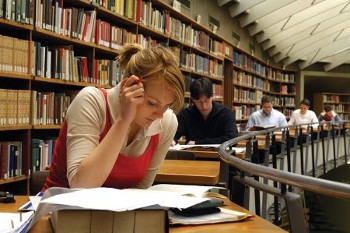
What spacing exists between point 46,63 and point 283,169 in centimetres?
280

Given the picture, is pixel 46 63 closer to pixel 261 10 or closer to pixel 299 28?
pixel 261 10

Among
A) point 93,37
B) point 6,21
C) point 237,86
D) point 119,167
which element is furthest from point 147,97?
point 237,86

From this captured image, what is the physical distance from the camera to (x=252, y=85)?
11172 millimetres

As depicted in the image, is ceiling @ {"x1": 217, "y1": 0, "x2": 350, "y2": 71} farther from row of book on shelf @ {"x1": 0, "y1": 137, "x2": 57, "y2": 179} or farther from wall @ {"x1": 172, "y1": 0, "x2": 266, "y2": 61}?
row of book on shelf @ {"x1": 0, "y1": 137, "x2": 57, "y2": 179}

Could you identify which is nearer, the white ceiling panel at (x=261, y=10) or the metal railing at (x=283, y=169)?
the metal railing at (x=283, y=169)

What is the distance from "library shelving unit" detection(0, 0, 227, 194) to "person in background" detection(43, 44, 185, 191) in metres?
1.81

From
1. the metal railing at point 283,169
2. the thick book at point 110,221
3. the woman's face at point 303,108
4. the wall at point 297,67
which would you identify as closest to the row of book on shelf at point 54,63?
the metal railing at point 283,169

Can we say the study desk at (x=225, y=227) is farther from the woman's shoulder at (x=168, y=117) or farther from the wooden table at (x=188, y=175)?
the wooden table at (x=188, y=175)

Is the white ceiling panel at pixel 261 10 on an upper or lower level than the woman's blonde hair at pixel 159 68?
upper

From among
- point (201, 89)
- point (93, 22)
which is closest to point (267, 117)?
point (201, 89)

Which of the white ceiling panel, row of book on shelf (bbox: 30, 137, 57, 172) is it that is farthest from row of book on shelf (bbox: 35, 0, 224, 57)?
the white ceiling panel

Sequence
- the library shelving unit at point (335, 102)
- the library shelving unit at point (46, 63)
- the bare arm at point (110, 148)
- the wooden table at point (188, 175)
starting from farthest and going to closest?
the library shelving unit at point (335, 102), the library shelving unit at point (46, 63), the wooden table at point (188, 175), the bare arm at point (110, 148)

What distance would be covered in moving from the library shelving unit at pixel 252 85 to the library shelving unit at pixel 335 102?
193 centimetres

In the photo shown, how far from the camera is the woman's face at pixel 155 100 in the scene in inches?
61.8
